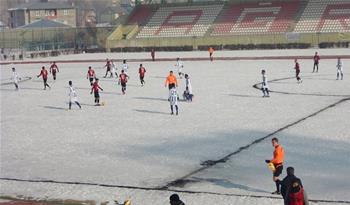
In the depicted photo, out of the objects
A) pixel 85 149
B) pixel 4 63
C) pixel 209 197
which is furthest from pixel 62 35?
pixel 209 197

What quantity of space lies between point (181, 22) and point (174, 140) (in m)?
58.5

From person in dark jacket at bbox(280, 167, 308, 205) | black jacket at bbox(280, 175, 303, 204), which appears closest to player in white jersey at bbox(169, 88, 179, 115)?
black jacket at bbox(280, 175, 303, 204)

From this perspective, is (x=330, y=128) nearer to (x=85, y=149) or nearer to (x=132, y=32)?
(x=85, y=149)

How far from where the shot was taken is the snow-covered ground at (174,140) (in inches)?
557

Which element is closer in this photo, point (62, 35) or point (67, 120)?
point (67, 120)

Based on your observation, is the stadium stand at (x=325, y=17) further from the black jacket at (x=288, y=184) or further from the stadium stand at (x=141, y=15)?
the black jacket at (x=288, y=184)

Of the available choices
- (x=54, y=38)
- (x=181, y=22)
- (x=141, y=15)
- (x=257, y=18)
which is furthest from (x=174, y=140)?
(x=54, y=38)

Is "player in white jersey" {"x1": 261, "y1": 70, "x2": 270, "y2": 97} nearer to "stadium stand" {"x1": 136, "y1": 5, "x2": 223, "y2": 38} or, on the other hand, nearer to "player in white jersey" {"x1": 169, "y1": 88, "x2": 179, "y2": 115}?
"player in white jersey" {"x1": 169, "y1": 88, "x2": 179, "y2": 115}

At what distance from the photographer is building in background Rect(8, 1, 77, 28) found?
490 ft

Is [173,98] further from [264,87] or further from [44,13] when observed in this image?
[44,13]

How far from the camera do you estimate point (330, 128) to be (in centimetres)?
2014

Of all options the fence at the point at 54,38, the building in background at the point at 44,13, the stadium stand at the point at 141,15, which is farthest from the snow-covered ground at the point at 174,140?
the building in background at the point at 44,13

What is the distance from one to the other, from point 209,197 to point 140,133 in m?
7.92

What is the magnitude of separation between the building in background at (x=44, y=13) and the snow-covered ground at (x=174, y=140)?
118796 millimetres
